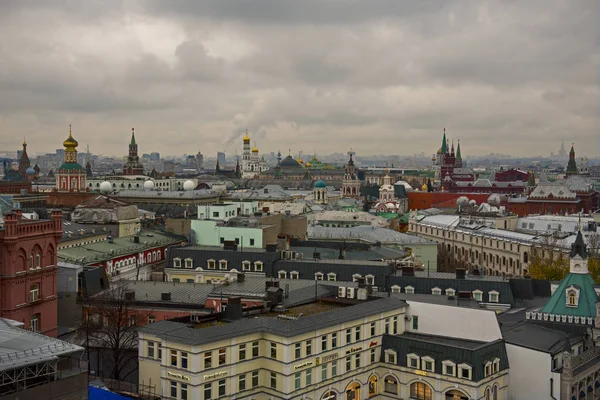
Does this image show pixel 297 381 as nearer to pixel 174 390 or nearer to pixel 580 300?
pixel 174 390

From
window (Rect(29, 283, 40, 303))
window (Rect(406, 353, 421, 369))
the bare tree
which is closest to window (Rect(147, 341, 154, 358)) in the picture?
the bare tree

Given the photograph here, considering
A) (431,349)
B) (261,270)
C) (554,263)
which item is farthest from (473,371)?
(554,263)

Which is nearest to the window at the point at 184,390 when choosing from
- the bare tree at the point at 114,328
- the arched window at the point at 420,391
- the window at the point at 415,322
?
the bare tree at the point at 114,328

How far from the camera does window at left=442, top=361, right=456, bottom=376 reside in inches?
1848

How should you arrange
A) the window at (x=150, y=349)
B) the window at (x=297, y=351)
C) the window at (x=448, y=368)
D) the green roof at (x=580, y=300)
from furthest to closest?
the green roof at (x=580, y=300)
the window at (x=448, y=368)
the window at (x=150, y=349)
the window at (x=297, y=351)

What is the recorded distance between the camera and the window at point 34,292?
5378cm

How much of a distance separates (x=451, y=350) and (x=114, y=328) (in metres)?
22.5

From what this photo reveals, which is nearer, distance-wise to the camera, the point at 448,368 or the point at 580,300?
the point at 448,368

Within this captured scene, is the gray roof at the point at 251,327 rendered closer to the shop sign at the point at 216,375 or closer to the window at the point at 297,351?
the window at the point at 297,351

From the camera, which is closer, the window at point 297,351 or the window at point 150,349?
the window at point 297,351

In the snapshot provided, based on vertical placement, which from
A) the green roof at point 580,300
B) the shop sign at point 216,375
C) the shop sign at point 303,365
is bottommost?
the shop sign at point 303,365

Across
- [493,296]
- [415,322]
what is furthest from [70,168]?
[415,322]

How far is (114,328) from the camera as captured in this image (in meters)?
53.3

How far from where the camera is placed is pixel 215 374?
139 ft
